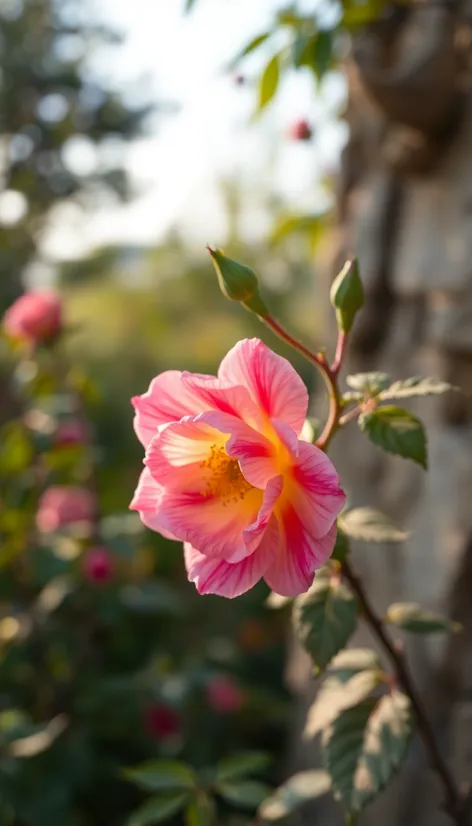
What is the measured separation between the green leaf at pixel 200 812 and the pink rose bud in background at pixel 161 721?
0.67 m

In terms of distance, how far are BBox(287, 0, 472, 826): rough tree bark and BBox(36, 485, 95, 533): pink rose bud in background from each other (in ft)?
1.72

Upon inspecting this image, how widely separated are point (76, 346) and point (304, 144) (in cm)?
475

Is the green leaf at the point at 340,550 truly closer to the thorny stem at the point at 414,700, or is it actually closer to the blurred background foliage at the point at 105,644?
the thorny stem at the point at 414,700

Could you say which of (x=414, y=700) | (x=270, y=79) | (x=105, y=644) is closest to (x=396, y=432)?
(x=414, y=700)

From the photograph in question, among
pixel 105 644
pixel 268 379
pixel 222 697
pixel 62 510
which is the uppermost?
pixel 268 379

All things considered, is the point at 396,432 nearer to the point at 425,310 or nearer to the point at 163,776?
the point at 163,776

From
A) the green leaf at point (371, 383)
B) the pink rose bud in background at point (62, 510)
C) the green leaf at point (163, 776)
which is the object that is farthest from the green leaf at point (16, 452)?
the green leaf at point (371, 383)

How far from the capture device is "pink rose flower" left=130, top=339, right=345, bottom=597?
0.48 meters

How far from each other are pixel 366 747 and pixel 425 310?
722 mm

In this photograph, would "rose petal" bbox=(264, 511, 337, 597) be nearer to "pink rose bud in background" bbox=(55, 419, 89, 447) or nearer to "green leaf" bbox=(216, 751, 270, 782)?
"green leaf" bbox=(216, 751, 270, 782)

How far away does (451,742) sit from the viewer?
1051 millimetres

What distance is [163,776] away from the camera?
831mm

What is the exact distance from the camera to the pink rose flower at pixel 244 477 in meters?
0.48

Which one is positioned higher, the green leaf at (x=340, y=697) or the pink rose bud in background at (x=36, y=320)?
the pink rose bud in background at (x=36, y=320)
